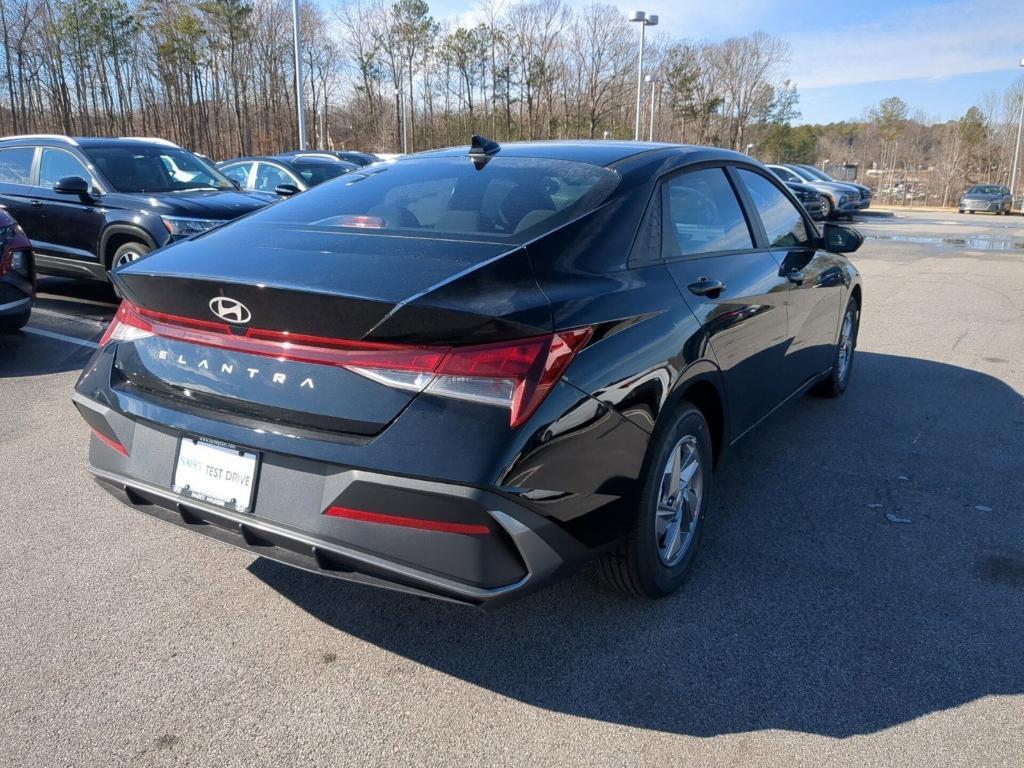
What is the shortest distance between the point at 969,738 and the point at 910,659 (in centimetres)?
37

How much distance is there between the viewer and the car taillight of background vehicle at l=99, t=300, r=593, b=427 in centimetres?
207

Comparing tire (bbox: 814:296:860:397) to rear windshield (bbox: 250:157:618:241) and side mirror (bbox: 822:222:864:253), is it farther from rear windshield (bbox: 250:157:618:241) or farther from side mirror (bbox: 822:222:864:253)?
rear windshield (bbox: 250:157:618:241)

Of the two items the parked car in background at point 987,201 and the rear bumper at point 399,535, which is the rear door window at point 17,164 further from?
the parked car in background at point 987,201

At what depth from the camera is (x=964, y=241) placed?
63.0 feet

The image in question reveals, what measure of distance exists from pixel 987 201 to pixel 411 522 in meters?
40.4

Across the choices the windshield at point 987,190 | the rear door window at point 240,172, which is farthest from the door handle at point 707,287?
the windshield at point 987,190

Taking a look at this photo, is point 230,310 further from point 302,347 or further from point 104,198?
point 104,198

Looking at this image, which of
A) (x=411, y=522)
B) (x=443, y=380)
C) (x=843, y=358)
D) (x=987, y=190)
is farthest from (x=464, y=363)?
(x=987, y=190)

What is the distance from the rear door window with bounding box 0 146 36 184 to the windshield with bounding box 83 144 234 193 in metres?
0.84

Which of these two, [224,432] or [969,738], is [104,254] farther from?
[969,738]

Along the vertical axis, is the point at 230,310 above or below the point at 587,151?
below

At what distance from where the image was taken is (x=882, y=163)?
60594 mm

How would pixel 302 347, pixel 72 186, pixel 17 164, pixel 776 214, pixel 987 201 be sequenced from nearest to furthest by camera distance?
1. pixel 302 347
2. pixel 776 214
3. pixel 72 186
4. pixel 17 164
5. pixel 987 201

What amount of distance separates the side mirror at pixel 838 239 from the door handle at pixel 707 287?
1.88 meters
